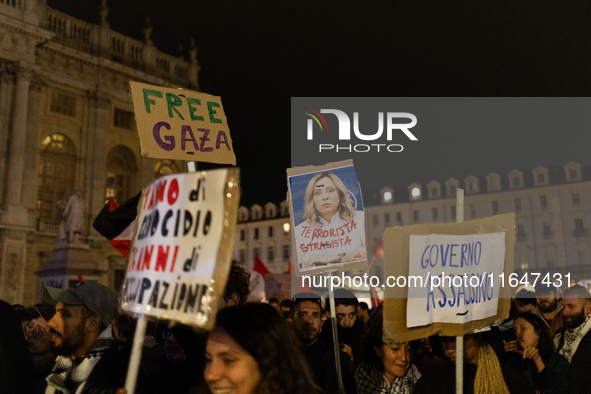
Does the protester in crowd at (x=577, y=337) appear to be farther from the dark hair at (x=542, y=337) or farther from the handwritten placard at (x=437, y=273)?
the handwritten placard at (x=437, y=273)

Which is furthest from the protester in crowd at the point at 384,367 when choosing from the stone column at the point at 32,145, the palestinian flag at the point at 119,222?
the stone column at the point at 32,145

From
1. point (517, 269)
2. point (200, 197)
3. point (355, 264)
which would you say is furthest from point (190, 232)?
point (517, 269)

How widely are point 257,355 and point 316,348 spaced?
2.63 metres

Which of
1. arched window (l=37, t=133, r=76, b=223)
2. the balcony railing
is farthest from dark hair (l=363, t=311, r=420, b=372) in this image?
the balcony railing

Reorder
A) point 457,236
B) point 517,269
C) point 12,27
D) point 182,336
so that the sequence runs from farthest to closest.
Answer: point 517,269
point 12,27
point 182,336
point 457,236

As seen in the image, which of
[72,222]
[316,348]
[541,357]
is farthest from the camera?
[72,222]

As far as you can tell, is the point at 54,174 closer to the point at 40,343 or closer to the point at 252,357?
the point at 40,343

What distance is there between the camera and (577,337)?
4.24 m

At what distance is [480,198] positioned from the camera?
53344mm

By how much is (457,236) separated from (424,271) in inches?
11.3

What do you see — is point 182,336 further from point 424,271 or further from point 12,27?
point 12,27

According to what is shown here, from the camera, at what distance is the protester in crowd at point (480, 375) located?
10.1 feet

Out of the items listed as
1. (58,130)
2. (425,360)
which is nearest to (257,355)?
(425,360)

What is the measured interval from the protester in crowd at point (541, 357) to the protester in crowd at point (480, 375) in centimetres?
58
